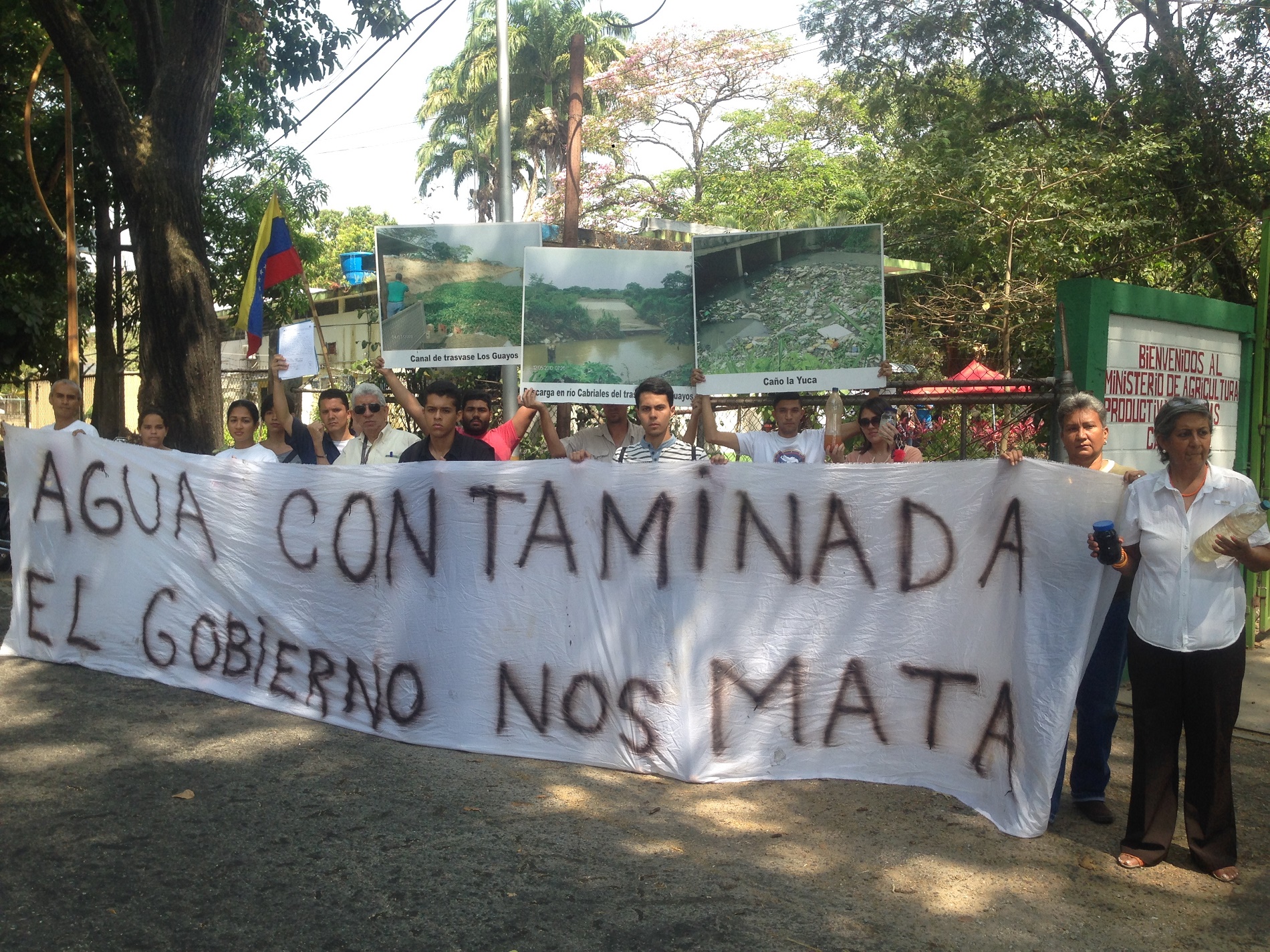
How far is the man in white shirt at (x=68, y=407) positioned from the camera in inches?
268

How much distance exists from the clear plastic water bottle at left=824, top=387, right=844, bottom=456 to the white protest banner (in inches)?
32.1

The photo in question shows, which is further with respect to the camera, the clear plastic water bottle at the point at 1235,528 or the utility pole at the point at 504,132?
the utility pole at the point at 504,132

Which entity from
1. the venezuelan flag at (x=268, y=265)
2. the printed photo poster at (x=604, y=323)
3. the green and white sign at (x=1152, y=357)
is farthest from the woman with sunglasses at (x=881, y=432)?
the venezuelan flag at (x=268, y=265)

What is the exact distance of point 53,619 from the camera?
260 inches

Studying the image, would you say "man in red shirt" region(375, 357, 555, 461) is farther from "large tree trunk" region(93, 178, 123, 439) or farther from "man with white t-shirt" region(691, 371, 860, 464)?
"large tree trunk" region(93, 178, 123, 439)

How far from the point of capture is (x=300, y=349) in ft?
24.3

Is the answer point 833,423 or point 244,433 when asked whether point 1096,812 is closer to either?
point 833,423

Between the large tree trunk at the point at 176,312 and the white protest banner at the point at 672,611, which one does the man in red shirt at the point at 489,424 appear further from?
the large tree trunk at the point at 176,312

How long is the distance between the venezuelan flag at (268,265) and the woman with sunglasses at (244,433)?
3.74ft

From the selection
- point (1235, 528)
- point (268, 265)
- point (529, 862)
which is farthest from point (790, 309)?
point (268, 265)

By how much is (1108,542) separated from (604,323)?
297 cm

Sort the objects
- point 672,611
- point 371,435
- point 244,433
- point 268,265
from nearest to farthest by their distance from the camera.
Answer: point 672,611
point 371,435
point 244,433
point 268,265

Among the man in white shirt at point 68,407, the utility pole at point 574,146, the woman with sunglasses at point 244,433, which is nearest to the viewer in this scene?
the woman with sunglasses at point 244,433

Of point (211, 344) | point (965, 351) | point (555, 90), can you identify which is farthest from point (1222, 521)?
point (555, 90)
